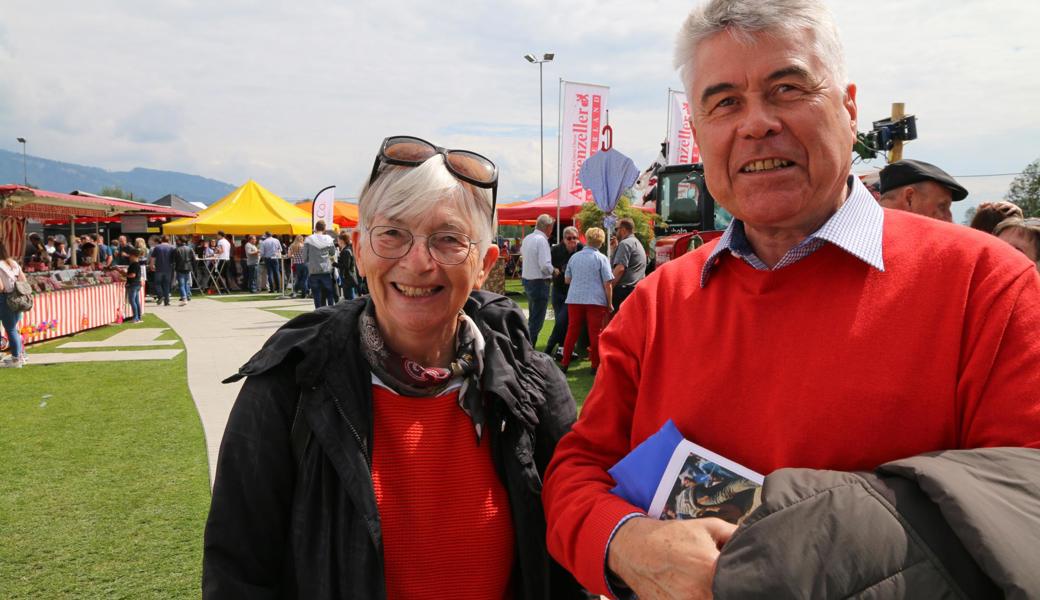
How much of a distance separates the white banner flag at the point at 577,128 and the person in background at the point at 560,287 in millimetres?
4808

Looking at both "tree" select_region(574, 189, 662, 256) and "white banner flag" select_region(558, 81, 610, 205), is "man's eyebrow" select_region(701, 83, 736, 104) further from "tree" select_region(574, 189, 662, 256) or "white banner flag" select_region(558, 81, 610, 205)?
"tree" select_region(574, 189, 662, 256)

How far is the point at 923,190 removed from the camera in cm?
452

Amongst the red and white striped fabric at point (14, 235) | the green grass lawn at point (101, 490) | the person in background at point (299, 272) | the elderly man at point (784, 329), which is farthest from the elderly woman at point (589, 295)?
the person in background at point (299, 272)

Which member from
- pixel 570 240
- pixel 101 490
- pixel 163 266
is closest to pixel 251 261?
pixel 163 266

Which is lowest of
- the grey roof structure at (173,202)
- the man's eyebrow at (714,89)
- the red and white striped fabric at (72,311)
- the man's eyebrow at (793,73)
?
the red and white striped fabric at (72,311)

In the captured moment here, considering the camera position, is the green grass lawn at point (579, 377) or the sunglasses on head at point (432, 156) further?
the green grass lawn at point (579, 377)

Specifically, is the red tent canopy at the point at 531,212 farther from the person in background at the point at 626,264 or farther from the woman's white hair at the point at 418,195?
the woman's white hair at the point at 418,195

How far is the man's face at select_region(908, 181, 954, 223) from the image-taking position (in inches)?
177

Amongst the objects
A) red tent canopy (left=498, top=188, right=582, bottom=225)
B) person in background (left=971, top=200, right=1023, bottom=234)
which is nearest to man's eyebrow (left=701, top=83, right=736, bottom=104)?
person in background (left=971, top=200, right=1023, bottom=234)

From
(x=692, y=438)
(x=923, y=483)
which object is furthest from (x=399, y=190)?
(x=923, y=483)

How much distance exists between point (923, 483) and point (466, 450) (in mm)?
1103

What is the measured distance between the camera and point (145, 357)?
10.3 meters

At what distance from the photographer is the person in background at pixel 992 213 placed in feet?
16.3

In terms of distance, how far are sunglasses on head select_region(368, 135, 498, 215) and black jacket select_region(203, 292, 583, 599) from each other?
0.46m
